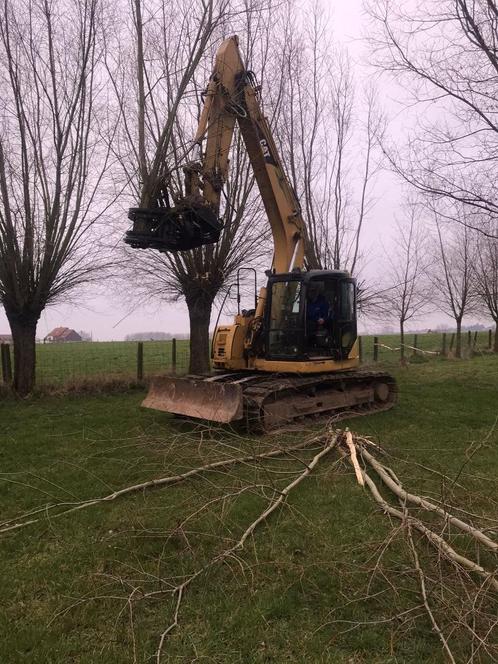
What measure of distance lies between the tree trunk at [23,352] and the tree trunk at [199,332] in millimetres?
3634

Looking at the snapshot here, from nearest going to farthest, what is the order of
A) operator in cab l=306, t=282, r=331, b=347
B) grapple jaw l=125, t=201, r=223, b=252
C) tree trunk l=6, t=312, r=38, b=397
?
grapple jaw l=125, t=201, r=223, b=252, operator in cab l=306, t=282, r=331, b=347, tree trunk l=6, t=312, r=38, b=397

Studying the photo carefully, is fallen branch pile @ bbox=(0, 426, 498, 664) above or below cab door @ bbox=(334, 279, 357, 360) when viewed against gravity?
below

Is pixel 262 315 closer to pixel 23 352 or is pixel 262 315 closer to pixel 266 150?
pixel 266 150

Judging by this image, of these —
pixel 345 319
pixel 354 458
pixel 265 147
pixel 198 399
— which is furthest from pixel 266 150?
pixel 354 458

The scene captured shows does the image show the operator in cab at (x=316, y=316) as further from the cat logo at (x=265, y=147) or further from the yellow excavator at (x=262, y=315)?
the cat logo at (x=265, y=147)

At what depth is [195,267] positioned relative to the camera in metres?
11.9

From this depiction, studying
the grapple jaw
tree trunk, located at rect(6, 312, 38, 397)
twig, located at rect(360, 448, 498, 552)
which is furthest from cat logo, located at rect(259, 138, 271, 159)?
twig, located at rect(360, 448, 498, 552)

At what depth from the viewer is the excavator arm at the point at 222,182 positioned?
7.22 meters

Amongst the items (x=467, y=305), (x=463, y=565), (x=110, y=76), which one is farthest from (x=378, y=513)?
(x=467, y=305)

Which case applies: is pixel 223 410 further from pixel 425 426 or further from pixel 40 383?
pixel 40 383

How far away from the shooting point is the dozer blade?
719cm

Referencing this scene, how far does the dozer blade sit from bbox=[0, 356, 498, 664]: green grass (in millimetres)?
924

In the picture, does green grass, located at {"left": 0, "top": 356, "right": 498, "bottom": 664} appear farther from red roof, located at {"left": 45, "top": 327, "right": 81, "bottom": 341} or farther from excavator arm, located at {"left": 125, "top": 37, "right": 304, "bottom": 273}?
red roof, located at {"left": 45, "top": 327, "right": 81, "bottom": 341}

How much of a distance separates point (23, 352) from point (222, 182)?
5.56m
